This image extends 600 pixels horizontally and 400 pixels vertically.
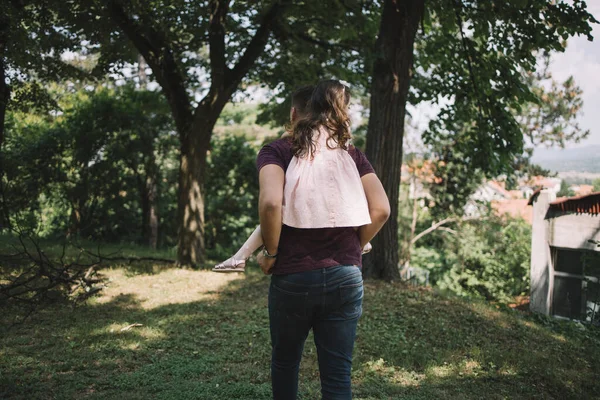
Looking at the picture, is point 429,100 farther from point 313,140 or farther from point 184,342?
point 313,140

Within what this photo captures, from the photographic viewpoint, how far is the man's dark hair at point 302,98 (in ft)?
8.61

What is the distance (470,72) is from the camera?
30.0 feet

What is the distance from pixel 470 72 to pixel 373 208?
7.39 meters

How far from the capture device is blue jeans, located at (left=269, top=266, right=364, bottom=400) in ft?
7.95

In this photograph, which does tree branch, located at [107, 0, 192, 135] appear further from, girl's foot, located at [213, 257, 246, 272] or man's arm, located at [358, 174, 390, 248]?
man's arm, located at [358, 174, 390, 248]

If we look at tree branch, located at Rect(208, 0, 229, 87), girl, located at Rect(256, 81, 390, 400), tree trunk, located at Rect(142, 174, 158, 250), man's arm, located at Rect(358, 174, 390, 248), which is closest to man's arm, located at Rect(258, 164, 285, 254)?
girl, located at Rect(256, 81, 390, 400)

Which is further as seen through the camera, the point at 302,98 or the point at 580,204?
the point at 580,204

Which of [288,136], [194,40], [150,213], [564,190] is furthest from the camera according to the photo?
[564,190]

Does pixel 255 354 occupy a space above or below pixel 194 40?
below

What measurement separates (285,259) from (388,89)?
19.2 ft

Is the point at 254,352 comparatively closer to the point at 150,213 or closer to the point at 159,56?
the point at 159,56

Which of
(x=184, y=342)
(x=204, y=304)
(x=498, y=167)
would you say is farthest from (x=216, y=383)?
(x=498, y=167)

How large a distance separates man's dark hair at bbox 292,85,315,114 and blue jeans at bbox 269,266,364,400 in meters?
0.83

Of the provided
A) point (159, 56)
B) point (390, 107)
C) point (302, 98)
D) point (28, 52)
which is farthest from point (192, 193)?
point (302, 98)
